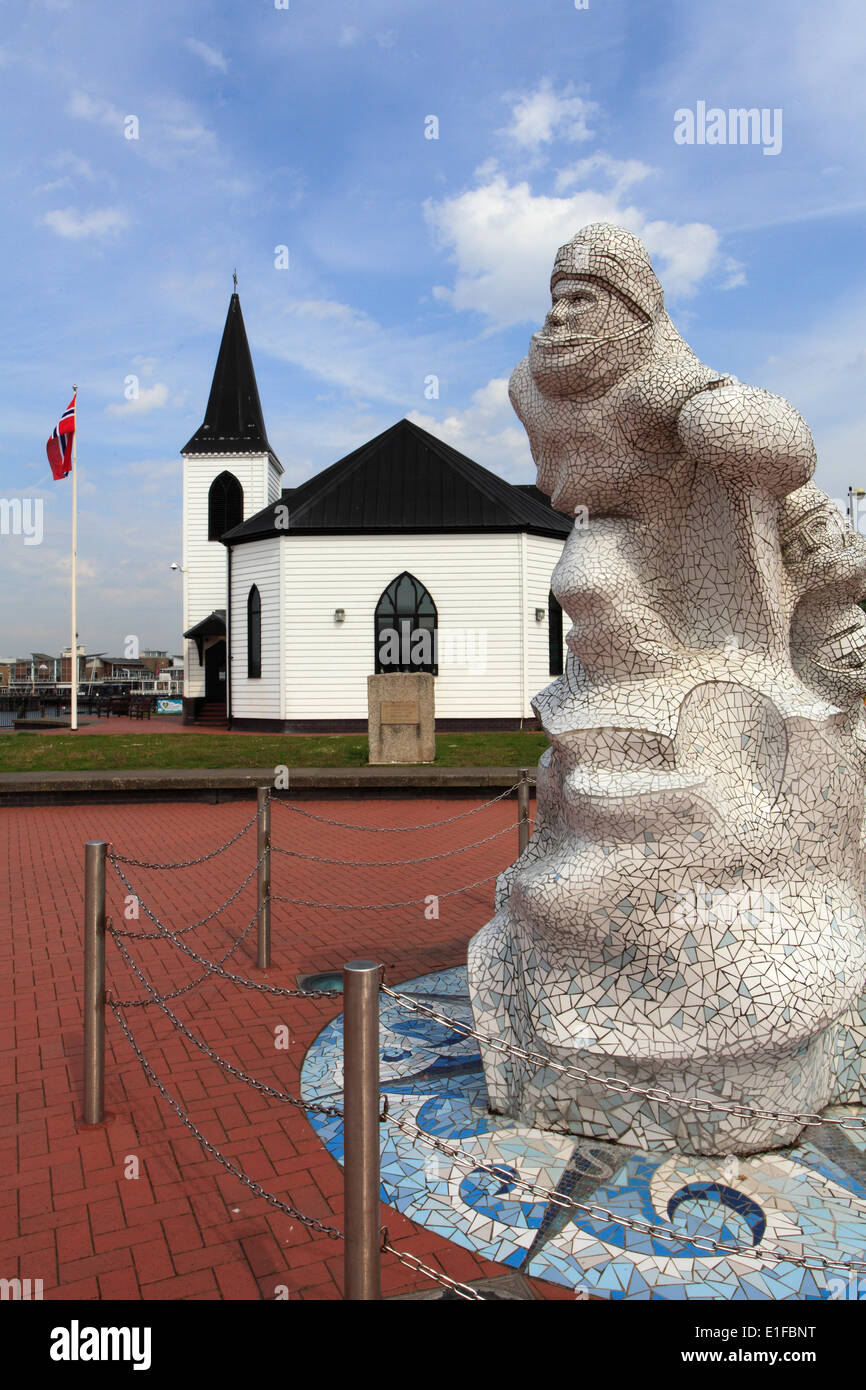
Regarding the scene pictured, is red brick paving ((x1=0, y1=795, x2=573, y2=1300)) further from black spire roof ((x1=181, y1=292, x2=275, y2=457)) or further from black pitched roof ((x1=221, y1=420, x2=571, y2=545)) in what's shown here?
black spire roof ((x1=181, y1=292, x2=275, y2=457))

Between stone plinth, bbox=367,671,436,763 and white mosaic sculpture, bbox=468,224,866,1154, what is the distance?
1189 centimetres

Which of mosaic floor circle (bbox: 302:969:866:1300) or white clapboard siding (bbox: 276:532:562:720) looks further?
white clapboard siding (bbox: 276:532:562:720)

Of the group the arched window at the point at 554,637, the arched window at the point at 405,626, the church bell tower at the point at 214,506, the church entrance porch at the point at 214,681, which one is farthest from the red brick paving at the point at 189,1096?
the church bell tower at the point at 214,506

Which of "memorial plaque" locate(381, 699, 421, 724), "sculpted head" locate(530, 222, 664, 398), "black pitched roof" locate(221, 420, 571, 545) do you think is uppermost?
"black pitched roof" locate(221, 420, 571, 545)

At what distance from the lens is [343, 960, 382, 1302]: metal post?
2305 mm

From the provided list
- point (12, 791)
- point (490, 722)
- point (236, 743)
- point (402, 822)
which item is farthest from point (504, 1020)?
point (490, 722)

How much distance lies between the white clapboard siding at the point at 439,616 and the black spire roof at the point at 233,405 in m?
11.0

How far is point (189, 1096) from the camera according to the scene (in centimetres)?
438

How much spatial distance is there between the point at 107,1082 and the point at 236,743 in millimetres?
16078

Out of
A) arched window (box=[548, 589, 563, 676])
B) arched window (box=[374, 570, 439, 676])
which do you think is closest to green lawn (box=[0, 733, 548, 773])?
arched window (box=[374, 570, 439, 676])

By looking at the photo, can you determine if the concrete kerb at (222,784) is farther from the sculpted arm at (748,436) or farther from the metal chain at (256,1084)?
the sculpted arm at (748,436)

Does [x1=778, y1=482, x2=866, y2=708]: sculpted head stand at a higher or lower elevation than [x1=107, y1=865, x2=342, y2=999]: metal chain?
higher

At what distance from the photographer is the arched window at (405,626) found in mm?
25156
